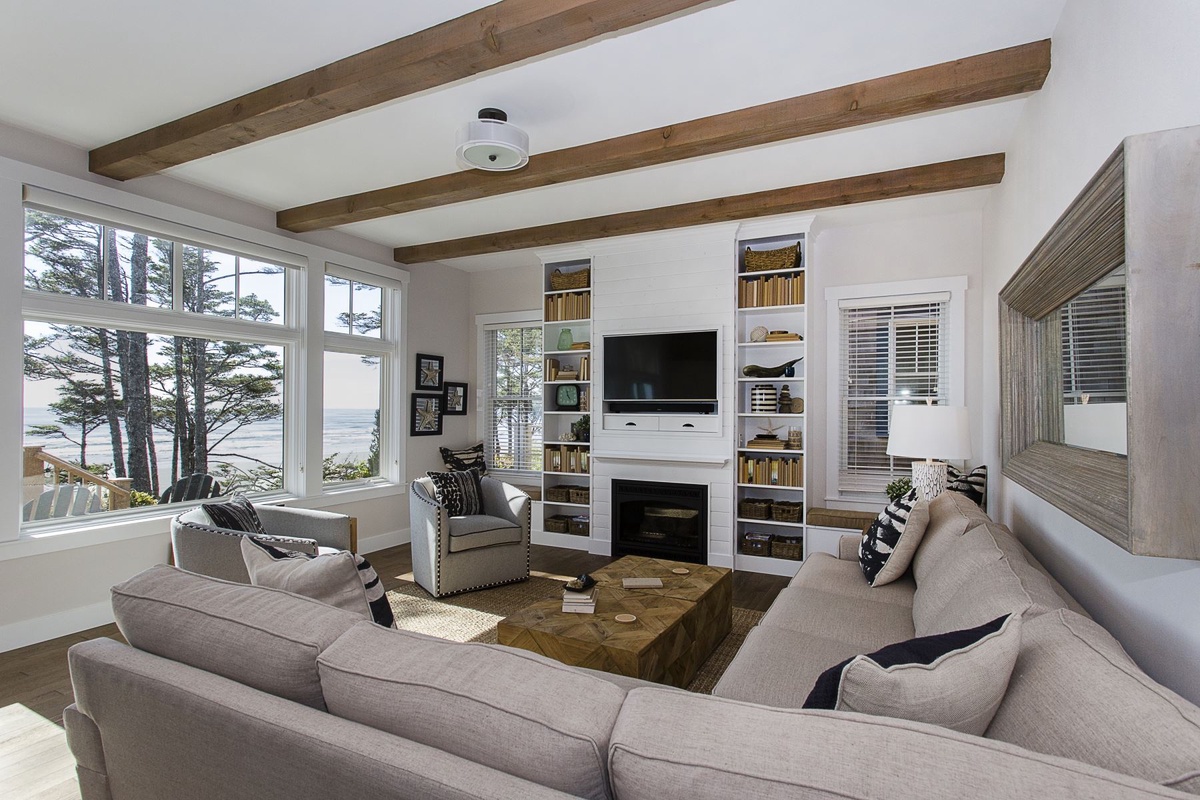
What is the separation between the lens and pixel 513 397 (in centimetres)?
653

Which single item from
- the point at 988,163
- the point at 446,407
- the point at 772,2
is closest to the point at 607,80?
the point at 772,2

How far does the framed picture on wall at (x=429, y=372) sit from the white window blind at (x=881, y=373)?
380 cm

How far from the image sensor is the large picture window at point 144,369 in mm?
3543

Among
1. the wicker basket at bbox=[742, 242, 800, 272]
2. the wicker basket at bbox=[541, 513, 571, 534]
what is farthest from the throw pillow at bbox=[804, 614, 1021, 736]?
the wicker basket at bbox=[541, 513, 571, 534]

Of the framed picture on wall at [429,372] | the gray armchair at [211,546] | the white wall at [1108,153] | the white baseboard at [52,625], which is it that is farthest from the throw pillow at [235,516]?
the white wall at [1108,153]

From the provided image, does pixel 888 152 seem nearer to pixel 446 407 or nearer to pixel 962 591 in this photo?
pixel 962 591

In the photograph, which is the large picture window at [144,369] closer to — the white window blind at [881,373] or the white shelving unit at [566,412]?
the white shelving unit at [566,412]

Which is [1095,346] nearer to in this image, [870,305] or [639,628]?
[639,628]

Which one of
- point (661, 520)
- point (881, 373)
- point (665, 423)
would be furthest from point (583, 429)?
point (881, 373)

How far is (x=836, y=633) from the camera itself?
2281 millimetres

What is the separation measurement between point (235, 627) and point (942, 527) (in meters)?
2.66

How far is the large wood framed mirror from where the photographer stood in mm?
996

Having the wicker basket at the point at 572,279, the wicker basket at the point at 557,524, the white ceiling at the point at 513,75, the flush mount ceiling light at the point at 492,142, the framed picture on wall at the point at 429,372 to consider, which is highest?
the white ceiling at the point at 513,75

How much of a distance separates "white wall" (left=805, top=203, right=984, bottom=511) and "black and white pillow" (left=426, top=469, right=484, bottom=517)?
8.65 ft
